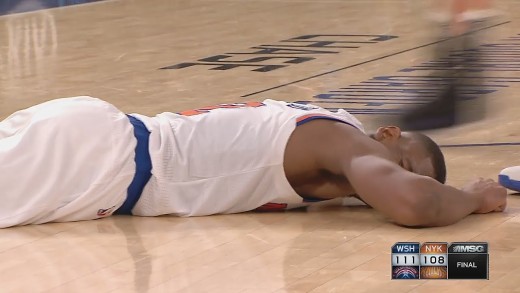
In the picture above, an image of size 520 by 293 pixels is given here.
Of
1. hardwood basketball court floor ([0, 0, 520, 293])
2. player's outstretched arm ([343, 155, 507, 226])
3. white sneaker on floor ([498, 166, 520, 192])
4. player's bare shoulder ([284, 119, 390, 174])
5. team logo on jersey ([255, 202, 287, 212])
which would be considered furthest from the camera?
white sneaker on floor ([498, 166, 520, 192])

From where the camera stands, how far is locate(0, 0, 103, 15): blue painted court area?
769 cm

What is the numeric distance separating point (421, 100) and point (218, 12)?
12.5 feet

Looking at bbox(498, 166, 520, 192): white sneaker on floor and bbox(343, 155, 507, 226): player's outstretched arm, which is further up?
bbox(343, 155, 507, 226): player's outstretched arm

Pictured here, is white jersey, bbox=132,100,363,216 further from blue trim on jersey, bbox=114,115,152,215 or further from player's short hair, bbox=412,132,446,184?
player's short hair, bbox=412,132,446,184

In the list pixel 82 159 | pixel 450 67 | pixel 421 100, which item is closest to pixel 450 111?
pixel 450 67

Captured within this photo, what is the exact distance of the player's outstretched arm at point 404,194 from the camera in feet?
8.06

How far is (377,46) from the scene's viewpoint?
584 centimetres

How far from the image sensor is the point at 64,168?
2.59 meters

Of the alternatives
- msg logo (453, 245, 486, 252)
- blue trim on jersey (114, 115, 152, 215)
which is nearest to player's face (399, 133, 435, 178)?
msg logo (453, 245, 486, 252)

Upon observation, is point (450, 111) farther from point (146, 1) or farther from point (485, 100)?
point (146, 1)
